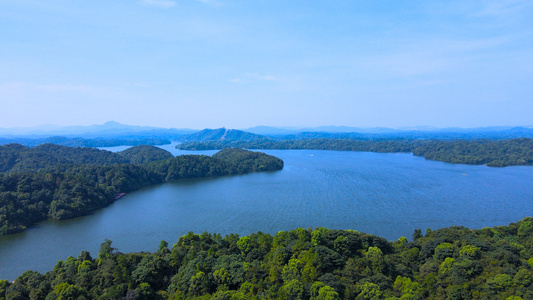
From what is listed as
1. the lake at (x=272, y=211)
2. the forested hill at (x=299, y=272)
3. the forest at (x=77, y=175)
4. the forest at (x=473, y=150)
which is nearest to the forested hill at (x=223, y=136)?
the forest at (x=473, y=150)

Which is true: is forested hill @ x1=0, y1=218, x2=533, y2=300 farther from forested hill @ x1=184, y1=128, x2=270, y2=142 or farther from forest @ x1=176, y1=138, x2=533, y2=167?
forested hill @ x1=184, y1=128, x2=270, y2=142

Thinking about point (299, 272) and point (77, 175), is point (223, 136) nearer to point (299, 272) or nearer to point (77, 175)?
point (77, 175)

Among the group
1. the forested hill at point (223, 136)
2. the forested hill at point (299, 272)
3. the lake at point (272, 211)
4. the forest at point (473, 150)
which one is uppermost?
the forested hill at point (223, 136)

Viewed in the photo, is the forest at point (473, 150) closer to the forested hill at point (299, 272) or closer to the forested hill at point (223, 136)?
the forested hill at point (223, 136)

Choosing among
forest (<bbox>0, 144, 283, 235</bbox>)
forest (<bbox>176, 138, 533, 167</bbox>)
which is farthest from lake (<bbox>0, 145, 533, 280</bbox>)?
forest (<bbox>176, 138, 533, 167</bbox>)

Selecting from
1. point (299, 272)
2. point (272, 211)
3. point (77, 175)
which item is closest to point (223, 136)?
point (77, 175)
